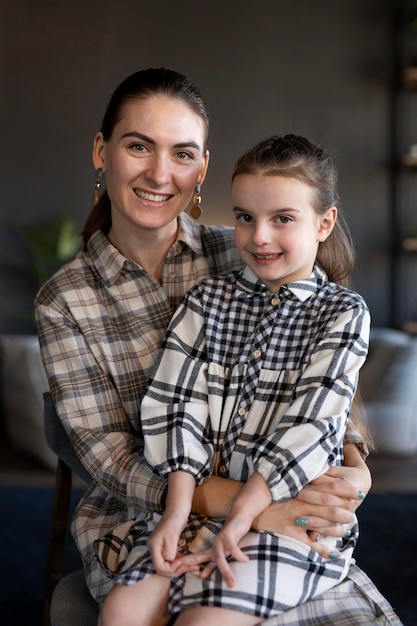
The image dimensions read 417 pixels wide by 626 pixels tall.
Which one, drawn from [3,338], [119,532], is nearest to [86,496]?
[119,532]

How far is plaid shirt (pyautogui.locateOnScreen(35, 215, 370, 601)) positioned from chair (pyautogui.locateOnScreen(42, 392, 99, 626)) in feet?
0.23

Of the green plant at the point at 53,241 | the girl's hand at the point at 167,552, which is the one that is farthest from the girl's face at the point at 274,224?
the green plant at the point at 53,241

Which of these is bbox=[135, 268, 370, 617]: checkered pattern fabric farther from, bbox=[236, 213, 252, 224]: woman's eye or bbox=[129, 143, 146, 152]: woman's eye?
bbox=[129, 143, 146, 152]: woman's eye

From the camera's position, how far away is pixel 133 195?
1854mm

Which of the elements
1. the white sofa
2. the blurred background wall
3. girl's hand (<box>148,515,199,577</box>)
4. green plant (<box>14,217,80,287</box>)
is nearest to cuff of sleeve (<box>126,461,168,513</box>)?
girl's hand (<box>148,515,199,577</box>)

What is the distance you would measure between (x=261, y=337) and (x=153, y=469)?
12.6 inches

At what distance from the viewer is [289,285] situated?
5.35 feet

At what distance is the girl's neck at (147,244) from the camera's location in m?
1.93

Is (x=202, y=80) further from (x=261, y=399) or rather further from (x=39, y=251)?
(x=261, y=399)

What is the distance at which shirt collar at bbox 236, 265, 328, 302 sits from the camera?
5.35 ft

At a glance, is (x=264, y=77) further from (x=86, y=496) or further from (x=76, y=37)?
(x=86, y=496)

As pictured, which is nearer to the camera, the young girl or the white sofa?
the young girl

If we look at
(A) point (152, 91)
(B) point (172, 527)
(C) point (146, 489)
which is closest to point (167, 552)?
(B) point (172, 527)

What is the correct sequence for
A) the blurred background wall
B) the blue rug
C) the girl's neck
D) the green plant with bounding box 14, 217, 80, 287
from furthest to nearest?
the blurred background wall, the green plant with bounding box 14, 217, 80, 287, the blue rug, the girl's neck
